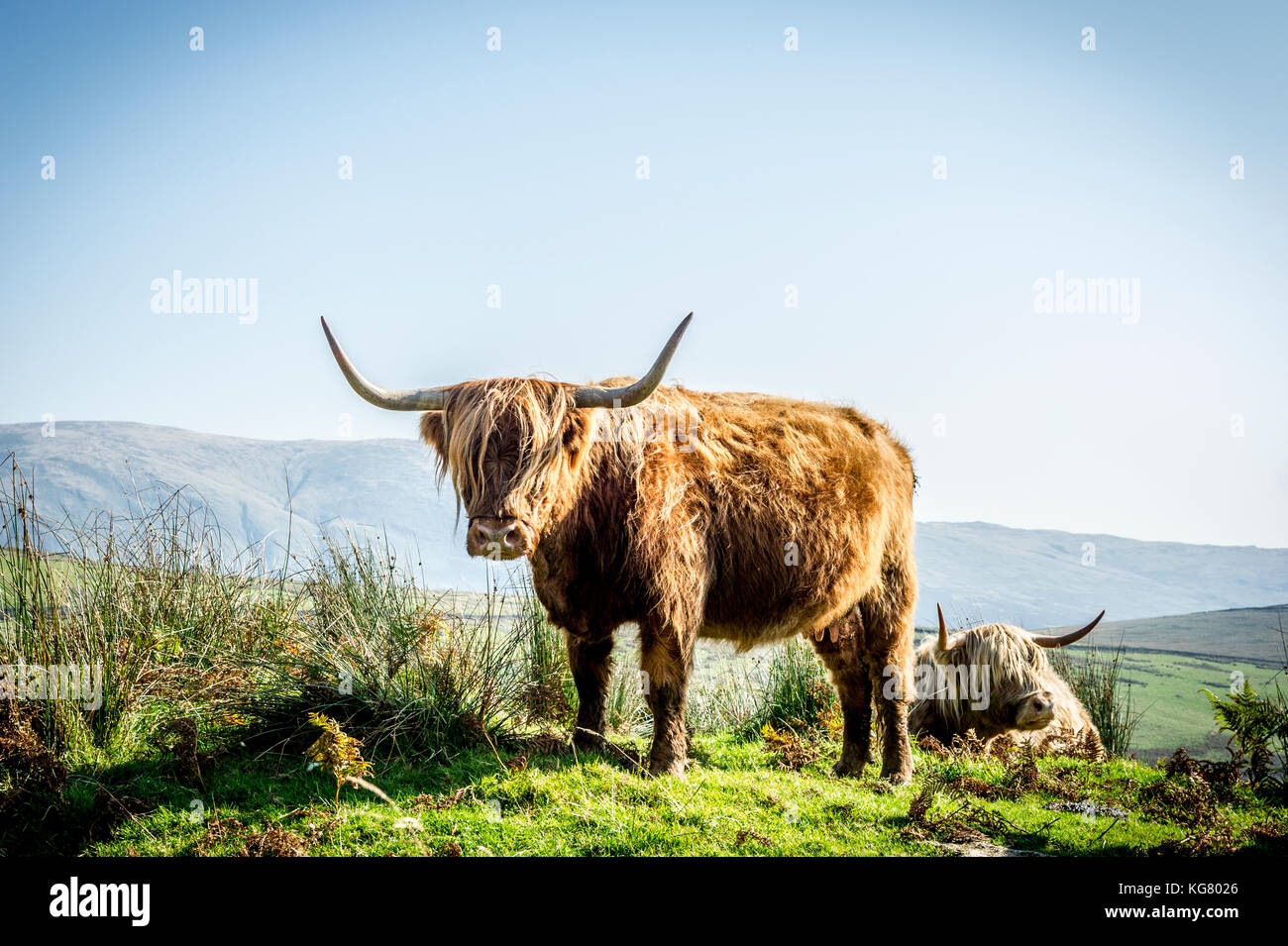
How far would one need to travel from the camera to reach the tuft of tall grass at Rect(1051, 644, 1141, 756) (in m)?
7.57

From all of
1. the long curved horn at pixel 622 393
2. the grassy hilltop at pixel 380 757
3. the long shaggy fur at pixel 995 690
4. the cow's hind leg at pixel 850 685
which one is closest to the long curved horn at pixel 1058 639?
the long shaggy fur at pixel 995 690

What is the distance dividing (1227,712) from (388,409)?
526cm

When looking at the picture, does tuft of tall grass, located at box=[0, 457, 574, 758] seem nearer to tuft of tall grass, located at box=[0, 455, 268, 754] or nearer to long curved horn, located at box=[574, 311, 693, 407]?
tuft of tall grass, located at box=[0, 455, 268, 754]

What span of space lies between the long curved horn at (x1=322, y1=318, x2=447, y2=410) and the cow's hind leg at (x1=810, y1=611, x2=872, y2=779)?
305 centimetres

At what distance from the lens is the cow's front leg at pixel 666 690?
14.6 feet

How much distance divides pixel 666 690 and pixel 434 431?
193 cm

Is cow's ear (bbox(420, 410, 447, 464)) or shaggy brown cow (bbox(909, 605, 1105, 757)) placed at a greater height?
cow's ear (bbox(420, 410, 447, 464))

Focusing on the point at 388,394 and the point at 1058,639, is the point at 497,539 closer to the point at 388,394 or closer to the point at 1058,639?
the point at 388,394

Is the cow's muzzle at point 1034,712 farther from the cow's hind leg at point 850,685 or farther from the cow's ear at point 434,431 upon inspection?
the cow's ear at point 434,431

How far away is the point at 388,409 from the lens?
4480 mm

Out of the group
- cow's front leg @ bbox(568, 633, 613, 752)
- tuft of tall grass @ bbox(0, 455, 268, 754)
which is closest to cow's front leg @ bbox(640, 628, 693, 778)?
cow's front leg @ bbox(568, 633, 613, 752)

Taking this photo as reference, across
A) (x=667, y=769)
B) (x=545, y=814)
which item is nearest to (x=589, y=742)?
(x=667, y=769)

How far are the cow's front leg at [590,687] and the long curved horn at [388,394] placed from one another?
5.30ft
